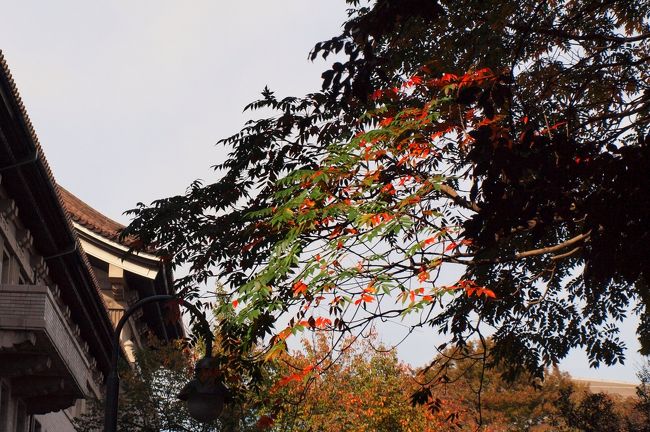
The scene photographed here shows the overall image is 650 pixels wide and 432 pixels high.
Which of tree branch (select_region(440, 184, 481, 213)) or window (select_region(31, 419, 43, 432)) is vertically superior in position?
window (select_region(31, 419, 43, 432))

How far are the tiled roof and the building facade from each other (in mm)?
4130

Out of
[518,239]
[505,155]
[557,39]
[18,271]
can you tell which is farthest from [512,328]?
[18,271]

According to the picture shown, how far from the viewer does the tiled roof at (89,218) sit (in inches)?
1344

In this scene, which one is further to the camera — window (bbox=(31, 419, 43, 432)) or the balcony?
window (bbox=(31, 419, 43, 432))

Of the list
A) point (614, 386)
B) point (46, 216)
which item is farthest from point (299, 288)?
point (614, 386)

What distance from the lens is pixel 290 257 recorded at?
13.6 metres

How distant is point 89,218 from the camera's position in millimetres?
34656

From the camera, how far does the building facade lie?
18.4m

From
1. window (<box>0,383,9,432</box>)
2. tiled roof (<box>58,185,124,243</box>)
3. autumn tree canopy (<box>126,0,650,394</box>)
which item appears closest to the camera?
autumn tree canopy (<box>126,0,650,394</box>)

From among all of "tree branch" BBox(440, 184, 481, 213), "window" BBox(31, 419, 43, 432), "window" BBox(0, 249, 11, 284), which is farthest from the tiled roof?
"tree branch" BBox(440, 184, 481, 213)

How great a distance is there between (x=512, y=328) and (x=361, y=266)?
4836 millimetres

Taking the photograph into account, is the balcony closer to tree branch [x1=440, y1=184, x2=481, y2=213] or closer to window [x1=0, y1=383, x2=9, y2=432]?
window [x1=0, y1=383, x2=9, y2=432]

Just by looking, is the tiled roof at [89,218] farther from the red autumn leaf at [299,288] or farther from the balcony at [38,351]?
the red autumn leaf at [299,288]

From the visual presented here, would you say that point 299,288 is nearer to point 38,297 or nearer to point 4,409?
point 38,297
